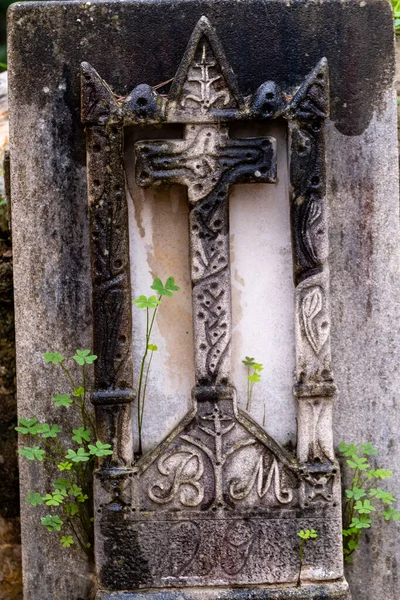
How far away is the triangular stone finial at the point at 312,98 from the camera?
3521 mm

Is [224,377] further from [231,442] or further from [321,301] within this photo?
[321,301]

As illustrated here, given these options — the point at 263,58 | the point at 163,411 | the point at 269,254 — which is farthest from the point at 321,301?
the point at 263,58

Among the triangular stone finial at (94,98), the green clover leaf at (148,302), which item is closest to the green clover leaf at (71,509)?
the green clover leaf at (148,302)

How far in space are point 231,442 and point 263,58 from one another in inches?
61.5

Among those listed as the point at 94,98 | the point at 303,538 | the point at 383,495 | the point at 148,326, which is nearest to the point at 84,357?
the point at 148,326

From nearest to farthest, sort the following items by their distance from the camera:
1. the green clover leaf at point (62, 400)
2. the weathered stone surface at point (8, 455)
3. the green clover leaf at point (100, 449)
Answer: the green clover leaf at point (100, 449), the green clover leaf at point (62, 400), the weathered stone surface at point (8, 455)

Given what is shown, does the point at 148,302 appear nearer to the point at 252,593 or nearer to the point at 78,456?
the point at 78,456

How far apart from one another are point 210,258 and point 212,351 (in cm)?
37

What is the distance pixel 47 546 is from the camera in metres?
3.69

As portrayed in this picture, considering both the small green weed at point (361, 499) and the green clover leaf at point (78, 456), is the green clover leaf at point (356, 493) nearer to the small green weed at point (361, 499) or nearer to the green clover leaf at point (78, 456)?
the small green weed at point (361, 499)

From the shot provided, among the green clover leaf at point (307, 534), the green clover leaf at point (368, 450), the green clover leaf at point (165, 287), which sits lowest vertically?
the green clover leaf at point (307, 534)

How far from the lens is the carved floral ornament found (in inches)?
139

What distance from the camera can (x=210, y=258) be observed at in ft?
11.6

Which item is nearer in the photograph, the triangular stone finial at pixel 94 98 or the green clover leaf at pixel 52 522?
the triangular stone finial at pixel 94 98
